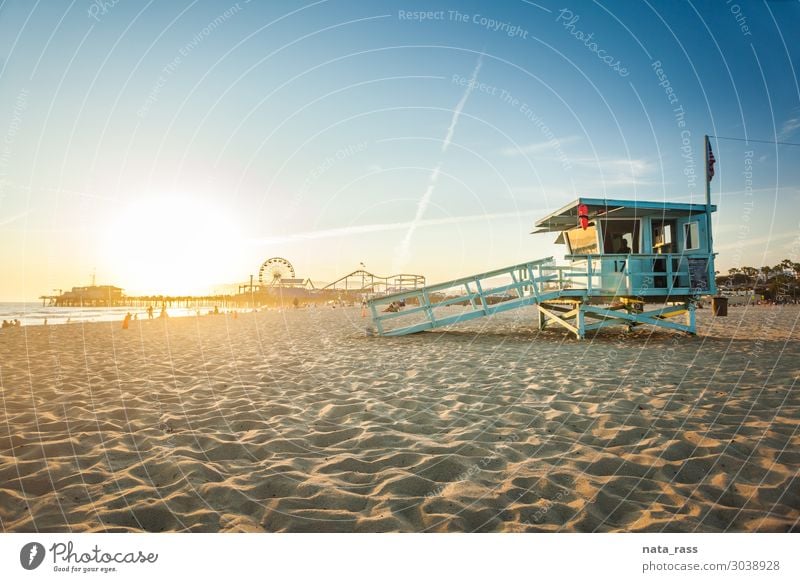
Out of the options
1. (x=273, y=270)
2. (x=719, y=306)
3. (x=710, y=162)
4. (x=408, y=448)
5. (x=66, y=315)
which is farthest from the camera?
(x=273, y=270)

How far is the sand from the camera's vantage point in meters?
2.74

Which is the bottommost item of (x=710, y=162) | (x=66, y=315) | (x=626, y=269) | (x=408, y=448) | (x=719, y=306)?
(x=66, y=315)

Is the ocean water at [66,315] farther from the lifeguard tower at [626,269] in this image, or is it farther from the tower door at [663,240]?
the tower door at [663,240]

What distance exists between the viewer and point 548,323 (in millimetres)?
15844

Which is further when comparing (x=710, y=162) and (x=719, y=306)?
(x=719, y=306)

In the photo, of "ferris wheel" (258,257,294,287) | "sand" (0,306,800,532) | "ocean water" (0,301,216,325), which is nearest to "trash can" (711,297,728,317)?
"sand" (0,306,800,532)

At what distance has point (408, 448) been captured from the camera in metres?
3.96

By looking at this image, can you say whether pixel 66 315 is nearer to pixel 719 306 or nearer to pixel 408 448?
pixel 408 448

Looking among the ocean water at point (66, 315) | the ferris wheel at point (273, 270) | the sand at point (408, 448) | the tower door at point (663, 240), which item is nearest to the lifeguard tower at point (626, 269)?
the tower door at point (663, 240)

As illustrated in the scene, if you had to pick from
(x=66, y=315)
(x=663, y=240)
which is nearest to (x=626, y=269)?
(x=663, y=240)

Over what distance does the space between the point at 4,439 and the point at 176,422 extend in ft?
5.69

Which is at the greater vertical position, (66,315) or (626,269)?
(626,269)

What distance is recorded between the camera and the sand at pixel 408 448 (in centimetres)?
274
